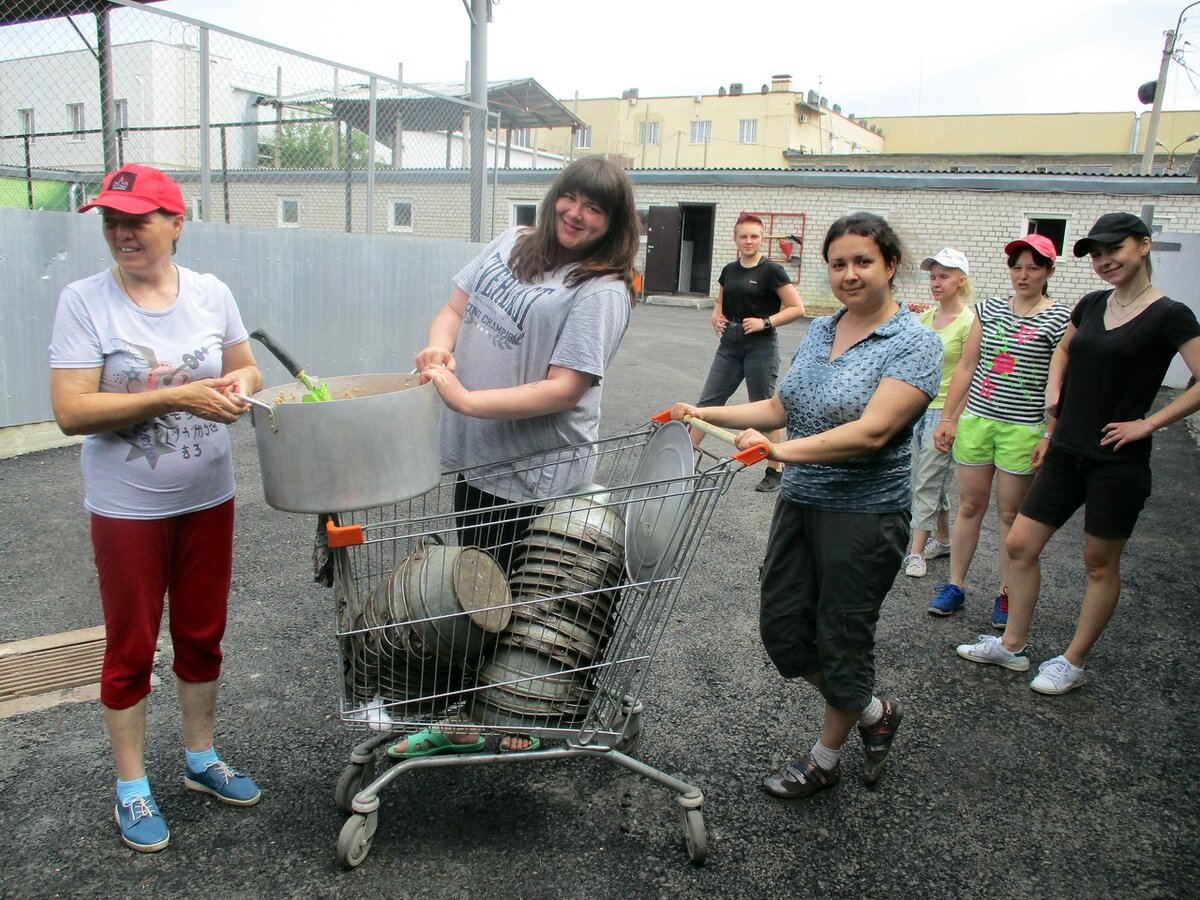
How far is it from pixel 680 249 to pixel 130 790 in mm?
26050

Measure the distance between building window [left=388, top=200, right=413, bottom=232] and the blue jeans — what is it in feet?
15.1

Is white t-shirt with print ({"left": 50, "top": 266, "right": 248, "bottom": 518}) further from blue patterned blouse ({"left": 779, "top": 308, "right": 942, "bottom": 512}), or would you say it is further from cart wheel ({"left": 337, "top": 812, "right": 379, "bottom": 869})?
blue patterned blouse ({"left": 779, "top": 308, "right": 942, "bottom": 512})

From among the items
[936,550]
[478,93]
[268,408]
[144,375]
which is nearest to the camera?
[268,408]

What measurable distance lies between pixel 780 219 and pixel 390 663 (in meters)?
24.5

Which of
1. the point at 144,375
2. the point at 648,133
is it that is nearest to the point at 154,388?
the point at 144,375

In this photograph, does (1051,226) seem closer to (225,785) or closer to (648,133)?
(225,785)

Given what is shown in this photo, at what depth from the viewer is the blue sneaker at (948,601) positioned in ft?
14.7

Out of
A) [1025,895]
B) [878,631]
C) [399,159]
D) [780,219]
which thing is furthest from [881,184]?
[1025,895]

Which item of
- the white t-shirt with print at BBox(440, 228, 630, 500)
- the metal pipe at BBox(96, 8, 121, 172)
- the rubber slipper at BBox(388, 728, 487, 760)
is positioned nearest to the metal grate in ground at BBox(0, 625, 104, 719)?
the rubber slipper at BBox(388, 728, 487, 760)

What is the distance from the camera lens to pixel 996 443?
436cm

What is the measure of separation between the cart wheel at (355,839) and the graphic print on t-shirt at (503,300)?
1.48 meters

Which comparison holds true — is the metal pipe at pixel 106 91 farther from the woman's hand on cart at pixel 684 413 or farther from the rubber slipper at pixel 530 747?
the rubber slipper at pixel 530 747

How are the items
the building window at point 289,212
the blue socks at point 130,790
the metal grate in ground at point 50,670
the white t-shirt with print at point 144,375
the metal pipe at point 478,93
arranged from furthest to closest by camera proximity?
the metal pipe at point 478,93
the building window at point 289,212
the metal grate in ground at point 50,670
the blue socks at point 130,790
the white t-shirt with print at point 144,375

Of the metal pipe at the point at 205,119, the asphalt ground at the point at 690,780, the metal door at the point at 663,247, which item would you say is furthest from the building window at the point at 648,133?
the asphalt ground at the point at 690,780
